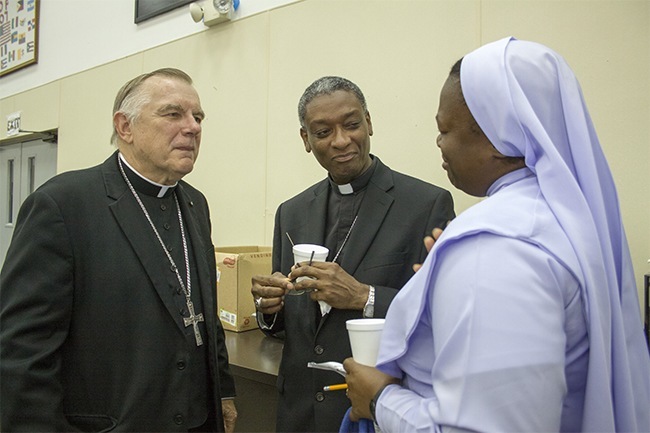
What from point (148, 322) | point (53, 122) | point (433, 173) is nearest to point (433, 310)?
point (148, 322)

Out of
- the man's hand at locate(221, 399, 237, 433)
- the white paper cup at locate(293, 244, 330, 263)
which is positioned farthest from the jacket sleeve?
the white paper cup at locate(293, 244, 330, 263)

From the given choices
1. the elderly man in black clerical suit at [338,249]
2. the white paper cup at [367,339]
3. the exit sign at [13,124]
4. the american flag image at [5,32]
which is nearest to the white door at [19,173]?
the exit sign at [13,124]

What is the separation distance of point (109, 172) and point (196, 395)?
77 cm

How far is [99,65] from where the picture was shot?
169 inches

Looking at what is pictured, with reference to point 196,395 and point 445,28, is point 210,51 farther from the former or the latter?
point 196,395

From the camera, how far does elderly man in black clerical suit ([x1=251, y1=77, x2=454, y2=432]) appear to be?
144 centimetres

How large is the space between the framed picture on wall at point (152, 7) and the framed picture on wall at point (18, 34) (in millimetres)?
1990

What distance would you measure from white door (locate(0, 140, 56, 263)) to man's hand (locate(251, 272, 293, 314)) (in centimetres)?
437

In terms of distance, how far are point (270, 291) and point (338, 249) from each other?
298 millimetres

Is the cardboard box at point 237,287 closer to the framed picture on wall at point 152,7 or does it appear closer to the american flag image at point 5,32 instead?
the framed picture on wall at point 152,7

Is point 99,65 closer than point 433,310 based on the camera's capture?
No

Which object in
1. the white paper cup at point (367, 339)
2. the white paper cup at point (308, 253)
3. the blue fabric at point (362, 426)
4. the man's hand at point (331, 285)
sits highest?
the white paper cup at point (308, 253)

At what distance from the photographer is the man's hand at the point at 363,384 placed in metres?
0.94

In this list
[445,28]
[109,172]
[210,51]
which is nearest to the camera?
[109,172]
